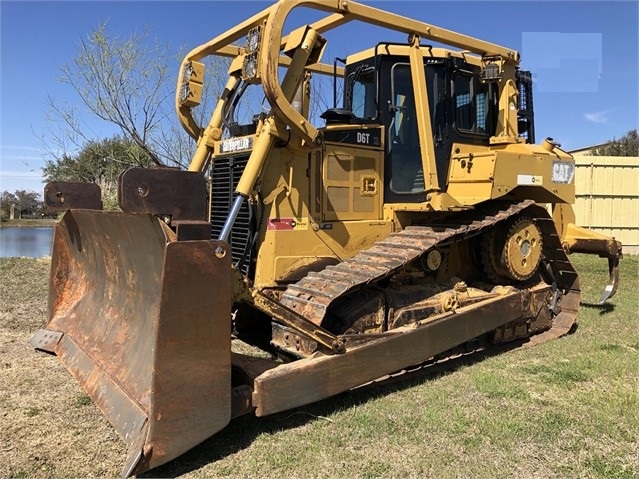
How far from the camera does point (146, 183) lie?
3174 millimetres

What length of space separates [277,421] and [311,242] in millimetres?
1645

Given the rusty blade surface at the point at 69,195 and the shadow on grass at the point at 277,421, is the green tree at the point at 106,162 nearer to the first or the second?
the rusty blade surface at the point at 69,195

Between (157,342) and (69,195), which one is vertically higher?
(69,195)

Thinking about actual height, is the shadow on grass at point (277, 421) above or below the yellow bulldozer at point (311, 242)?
below

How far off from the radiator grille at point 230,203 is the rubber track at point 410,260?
0.61 meters

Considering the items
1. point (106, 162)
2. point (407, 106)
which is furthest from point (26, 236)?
point (407, 106)

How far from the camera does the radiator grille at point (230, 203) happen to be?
493 centimetres

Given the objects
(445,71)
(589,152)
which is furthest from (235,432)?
(589,152)

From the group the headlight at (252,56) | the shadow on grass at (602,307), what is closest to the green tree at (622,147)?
the shadow on grass at (602,307)

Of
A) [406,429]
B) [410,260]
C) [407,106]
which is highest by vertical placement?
[407,106]

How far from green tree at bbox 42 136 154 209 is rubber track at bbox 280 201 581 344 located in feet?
34.4

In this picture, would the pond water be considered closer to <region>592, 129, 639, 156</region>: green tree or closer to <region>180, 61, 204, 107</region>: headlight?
<region>180, 61, 204, 107</region>: headlight

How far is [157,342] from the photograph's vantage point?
10.5ft

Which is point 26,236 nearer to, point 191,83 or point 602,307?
point 191,83
